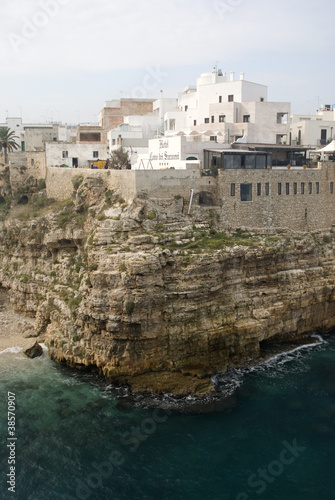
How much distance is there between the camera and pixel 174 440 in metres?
26.0

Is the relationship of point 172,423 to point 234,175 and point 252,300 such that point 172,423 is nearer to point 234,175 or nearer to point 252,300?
point 252,300

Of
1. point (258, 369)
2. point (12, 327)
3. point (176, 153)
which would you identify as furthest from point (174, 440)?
point (176, 153)

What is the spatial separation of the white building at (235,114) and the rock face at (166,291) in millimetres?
13106

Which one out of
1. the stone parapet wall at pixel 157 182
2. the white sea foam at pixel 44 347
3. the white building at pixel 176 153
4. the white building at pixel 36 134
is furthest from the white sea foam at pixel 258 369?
the white building at pixel 36 134

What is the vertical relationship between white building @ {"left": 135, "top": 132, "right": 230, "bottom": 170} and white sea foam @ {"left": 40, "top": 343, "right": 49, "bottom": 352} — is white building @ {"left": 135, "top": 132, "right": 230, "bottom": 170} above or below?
above

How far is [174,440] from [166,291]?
29.2 ft

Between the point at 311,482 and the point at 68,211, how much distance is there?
2689 cm

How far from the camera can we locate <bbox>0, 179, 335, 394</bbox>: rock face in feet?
101

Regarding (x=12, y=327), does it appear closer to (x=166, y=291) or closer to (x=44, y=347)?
(x=44, y=347)

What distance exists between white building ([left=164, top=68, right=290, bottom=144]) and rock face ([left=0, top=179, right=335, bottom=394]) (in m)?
13.1

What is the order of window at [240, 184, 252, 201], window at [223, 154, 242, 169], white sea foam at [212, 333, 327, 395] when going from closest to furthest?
white sea foam at [212, 333, 327, 395]
window at [240, 184, 252, 201]
window at [223, 154, 242, 169]

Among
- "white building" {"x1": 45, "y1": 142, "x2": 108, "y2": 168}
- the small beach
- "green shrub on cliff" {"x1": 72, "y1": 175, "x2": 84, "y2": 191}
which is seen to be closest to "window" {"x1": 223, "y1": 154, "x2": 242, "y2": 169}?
"green shrub on cliff" {"x1": 72, "y1": 175, "x2": 84, "y2": 191}

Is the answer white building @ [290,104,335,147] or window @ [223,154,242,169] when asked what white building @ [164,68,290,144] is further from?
window @ [223,154,242,169]

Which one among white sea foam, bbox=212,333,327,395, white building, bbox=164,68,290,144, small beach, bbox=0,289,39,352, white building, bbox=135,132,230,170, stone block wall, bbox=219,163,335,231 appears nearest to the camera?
white sea foam, bbox=212,333,327,395
